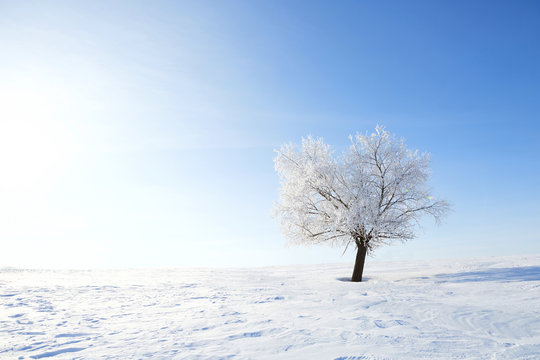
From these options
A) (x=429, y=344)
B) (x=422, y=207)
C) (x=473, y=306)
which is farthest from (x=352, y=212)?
(x=429, y=344)

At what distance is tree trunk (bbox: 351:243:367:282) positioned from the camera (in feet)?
60.3

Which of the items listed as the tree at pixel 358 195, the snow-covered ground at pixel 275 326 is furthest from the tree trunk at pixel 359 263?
the snow-covered ground at pixel 275 326

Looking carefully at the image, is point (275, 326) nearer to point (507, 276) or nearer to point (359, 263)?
point (359, 263)

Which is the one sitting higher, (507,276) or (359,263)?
(359,263)

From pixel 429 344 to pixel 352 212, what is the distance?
1212cm

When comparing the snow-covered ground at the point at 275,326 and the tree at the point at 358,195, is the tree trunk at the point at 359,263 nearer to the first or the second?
the tree at the point at 358,195

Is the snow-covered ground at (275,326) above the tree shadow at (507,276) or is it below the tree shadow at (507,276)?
below

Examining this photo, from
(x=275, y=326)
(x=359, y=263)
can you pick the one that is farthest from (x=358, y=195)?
(x=275, y=326)

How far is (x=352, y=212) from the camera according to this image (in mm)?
17203

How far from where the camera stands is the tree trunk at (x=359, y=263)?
1838 cm

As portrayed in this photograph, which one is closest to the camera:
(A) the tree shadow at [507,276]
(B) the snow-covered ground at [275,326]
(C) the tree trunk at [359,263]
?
(B) the snow-covered ground at [275,326]

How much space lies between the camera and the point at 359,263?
1875 centimetres

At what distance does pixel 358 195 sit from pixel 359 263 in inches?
152

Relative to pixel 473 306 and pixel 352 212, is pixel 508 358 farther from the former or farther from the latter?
pixel 352 212
